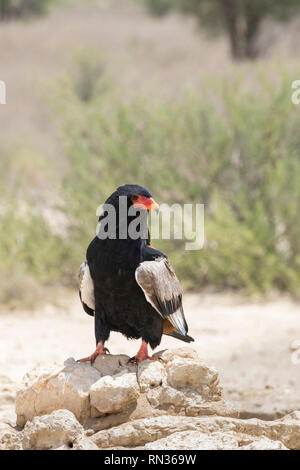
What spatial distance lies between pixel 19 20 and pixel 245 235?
122ft

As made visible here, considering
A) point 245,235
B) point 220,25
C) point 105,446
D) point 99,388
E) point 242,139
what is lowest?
point 105,446

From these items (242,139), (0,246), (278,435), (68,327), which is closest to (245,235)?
(242,139)

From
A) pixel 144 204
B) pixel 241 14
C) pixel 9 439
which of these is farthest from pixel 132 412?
pixel 241 14

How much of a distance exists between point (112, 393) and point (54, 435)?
0.33m

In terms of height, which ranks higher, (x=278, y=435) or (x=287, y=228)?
(x=287, y=228)

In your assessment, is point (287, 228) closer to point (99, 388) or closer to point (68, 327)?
point (68, 327)

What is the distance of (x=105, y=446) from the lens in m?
3.05

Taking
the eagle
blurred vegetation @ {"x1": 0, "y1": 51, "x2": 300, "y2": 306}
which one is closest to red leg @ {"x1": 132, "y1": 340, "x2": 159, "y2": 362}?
the eagle

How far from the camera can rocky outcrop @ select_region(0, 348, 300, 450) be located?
295cm

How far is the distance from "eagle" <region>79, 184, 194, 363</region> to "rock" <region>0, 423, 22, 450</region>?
0.49 m

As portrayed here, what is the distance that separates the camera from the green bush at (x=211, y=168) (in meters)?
A: 8.62

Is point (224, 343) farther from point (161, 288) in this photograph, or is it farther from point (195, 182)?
point (161, 288)

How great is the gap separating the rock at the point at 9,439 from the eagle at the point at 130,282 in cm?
49

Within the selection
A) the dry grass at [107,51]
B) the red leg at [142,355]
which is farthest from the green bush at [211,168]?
the dry grass at [107,51]
